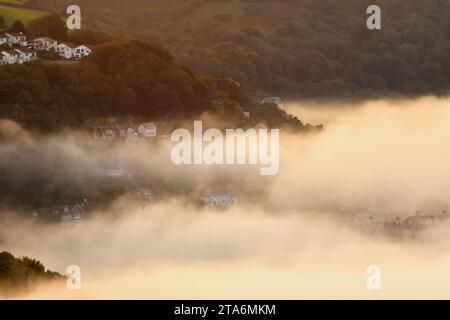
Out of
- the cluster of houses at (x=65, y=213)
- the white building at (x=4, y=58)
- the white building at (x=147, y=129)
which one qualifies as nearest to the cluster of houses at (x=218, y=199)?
the white building at (x=147, y=129)

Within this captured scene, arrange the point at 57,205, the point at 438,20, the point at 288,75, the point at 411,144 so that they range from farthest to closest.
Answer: the point at 438,20, the point at 288,75, the point at 411,144, the point at 57,205

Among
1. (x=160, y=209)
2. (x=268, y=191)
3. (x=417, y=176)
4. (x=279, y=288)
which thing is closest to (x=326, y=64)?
(x=417, y=176)

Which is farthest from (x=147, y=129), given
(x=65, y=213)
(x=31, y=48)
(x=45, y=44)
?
(x=65, y=213)

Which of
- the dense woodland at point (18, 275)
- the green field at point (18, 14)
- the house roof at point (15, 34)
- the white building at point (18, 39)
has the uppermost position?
the green field at point (18, 14)

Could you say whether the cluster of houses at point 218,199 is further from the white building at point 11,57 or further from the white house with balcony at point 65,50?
the white building at point 11,57

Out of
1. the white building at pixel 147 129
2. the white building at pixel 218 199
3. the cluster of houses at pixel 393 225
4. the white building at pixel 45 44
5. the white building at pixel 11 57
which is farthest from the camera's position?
the white building at pixel 45 44

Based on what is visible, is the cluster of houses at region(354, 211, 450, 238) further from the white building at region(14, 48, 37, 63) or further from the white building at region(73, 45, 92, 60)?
the white building at region(14, 48, 37, 63)

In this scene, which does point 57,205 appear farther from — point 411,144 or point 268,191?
point 411,144
